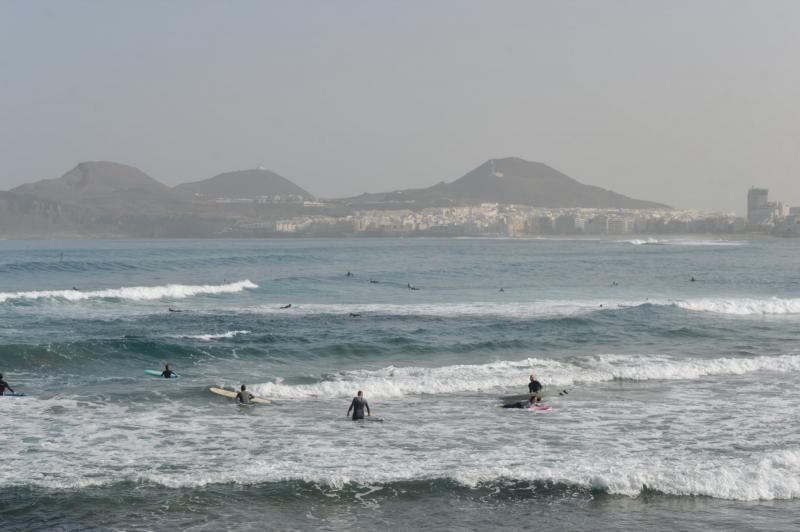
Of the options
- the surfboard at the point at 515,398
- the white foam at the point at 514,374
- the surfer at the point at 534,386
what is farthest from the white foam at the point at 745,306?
the surfboard at the point at 515,398

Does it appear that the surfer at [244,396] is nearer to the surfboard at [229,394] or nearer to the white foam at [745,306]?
the surfboard at [229,394]

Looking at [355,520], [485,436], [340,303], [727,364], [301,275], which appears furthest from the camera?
[301,275]

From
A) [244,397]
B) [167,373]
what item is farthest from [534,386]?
[167,373]

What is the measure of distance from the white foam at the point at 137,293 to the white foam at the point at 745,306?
31.8 metres

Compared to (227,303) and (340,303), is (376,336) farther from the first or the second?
(227,303)

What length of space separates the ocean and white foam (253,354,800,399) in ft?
0.36

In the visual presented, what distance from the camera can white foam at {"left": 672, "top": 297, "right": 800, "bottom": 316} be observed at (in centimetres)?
4734

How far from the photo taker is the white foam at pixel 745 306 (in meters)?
47.3

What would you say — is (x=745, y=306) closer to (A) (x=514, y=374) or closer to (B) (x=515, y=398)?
(A) (x=514, y=374)

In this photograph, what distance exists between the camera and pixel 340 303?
5312cm

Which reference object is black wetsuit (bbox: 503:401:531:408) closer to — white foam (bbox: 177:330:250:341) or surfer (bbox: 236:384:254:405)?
surfer (bbox: 236:384:254:405)

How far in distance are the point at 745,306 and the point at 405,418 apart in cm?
3178

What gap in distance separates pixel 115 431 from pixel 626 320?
2834 centimetres

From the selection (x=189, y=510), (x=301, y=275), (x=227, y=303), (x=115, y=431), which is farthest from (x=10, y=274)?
(x=189, y=510)
